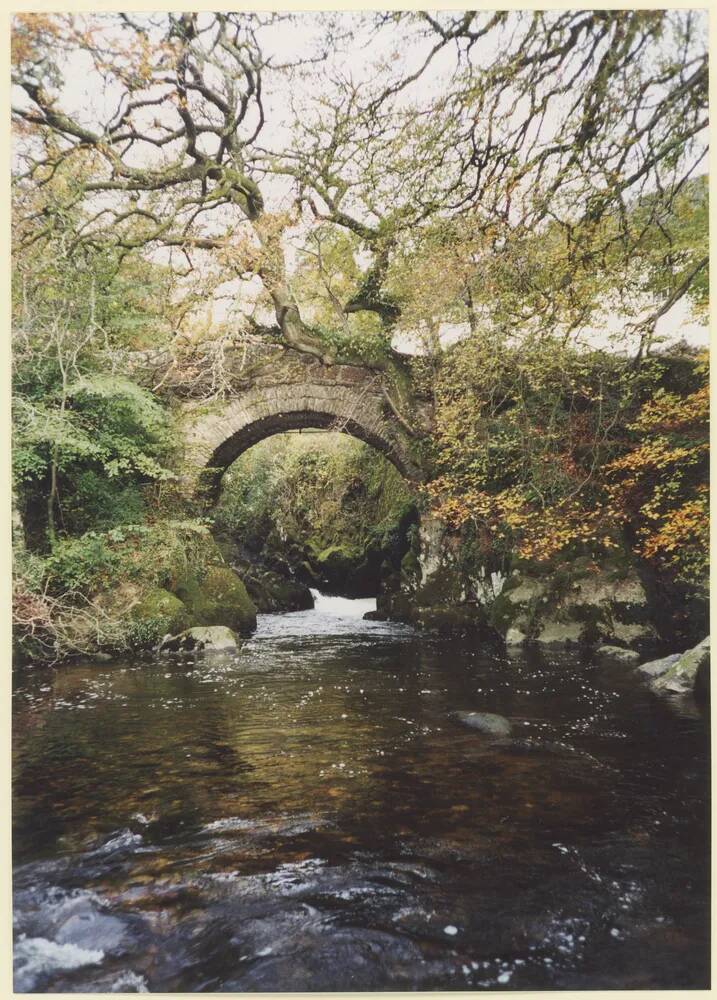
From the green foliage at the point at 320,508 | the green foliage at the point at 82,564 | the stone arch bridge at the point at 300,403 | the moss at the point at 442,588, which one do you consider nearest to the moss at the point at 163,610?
the green foliage at the point at 82,564

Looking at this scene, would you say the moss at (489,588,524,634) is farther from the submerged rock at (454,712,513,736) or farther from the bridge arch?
the submerged rock at (454,712,513,736)

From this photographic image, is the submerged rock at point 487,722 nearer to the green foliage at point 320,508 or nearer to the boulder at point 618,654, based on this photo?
the boulder at point 618,654

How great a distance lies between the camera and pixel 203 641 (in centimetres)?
778

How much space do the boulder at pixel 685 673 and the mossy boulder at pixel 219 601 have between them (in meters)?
5.82

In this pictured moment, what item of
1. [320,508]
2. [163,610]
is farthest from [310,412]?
[320,508]

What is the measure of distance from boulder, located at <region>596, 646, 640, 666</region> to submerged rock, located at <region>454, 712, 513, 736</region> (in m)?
2.56

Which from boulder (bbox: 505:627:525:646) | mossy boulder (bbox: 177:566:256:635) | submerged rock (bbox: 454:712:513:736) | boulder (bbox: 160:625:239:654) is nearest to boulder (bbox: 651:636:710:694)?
submerged rock (bbox: 454:712:513:736)

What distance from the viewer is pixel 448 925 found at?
94.6 inches

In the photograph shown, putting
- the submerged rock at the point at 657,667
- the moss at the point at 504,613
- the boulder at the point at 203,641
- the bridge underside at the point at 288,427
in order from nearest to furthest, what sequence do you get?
the submerged rock at the point at 657,667 < the boulder at the point at 203,641 < the moss at the point at 504,613 < the bridge underside at the point at 288,427

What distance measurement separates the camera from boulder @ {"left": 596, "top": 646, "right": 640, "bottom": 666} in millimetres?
6508

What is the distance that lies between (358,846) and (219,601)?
644 cm

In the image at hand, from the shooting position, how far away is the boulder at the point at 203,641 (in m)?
7.63
